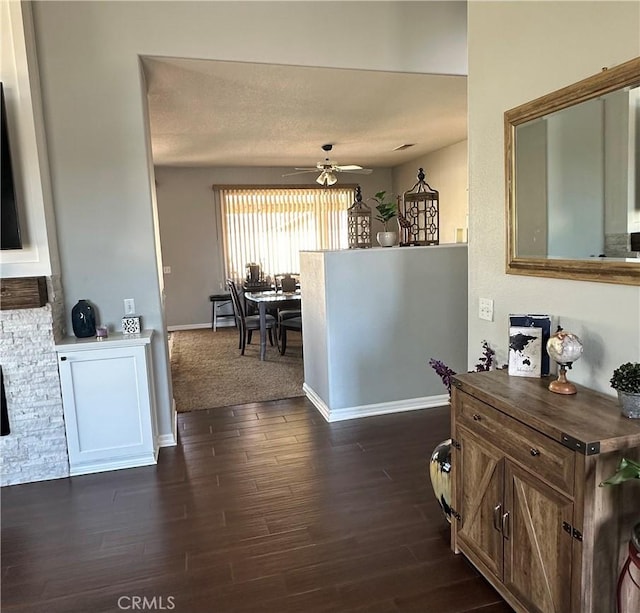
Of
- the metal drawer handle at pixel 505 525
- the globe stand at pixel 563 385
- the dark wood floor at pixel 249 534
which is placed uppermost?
the globe stand at pixel 563 385

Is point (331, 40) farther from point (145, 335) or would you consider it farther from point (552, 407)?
point (552, 407)

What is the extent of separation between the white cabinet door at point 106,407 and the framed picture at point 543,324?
2275 millimetres

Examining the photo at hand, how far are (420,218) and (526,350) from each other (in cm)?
222

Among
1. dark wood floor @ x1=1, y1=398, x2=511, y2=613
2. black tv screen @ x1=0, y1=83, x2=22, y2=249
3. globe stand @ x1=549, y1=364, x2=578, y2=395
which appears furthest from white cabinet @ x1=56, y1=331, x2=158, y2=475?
globe stand @ x1=549, y1=364, x2=578, y2=395

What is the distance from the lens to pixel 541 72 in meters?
1.99

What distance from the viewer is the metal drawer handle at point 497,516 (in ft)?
5.89

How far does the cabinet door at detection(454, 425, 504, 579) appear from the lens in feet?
5.96

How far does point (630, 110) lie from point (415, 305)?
2.42 meters

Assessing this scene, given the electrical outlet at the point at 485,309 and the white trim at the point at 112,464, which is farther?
the white trim at the point at 112,464

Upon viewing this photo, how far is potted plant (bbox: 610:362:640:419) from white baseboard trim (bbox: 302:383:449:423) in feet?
8.25

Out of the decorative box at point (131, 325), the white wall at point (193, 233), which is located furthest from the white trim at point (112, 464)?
the white wall at point (193, 233)

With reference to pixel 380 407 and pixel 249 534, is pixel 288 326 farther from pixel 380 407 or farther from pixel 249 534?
pixel 249 534

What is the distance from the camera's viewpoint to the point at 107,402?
3.07 m

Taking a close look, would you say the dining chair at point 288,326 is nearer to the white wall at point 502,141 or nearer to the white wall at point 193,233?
the white wall at point 193,233
